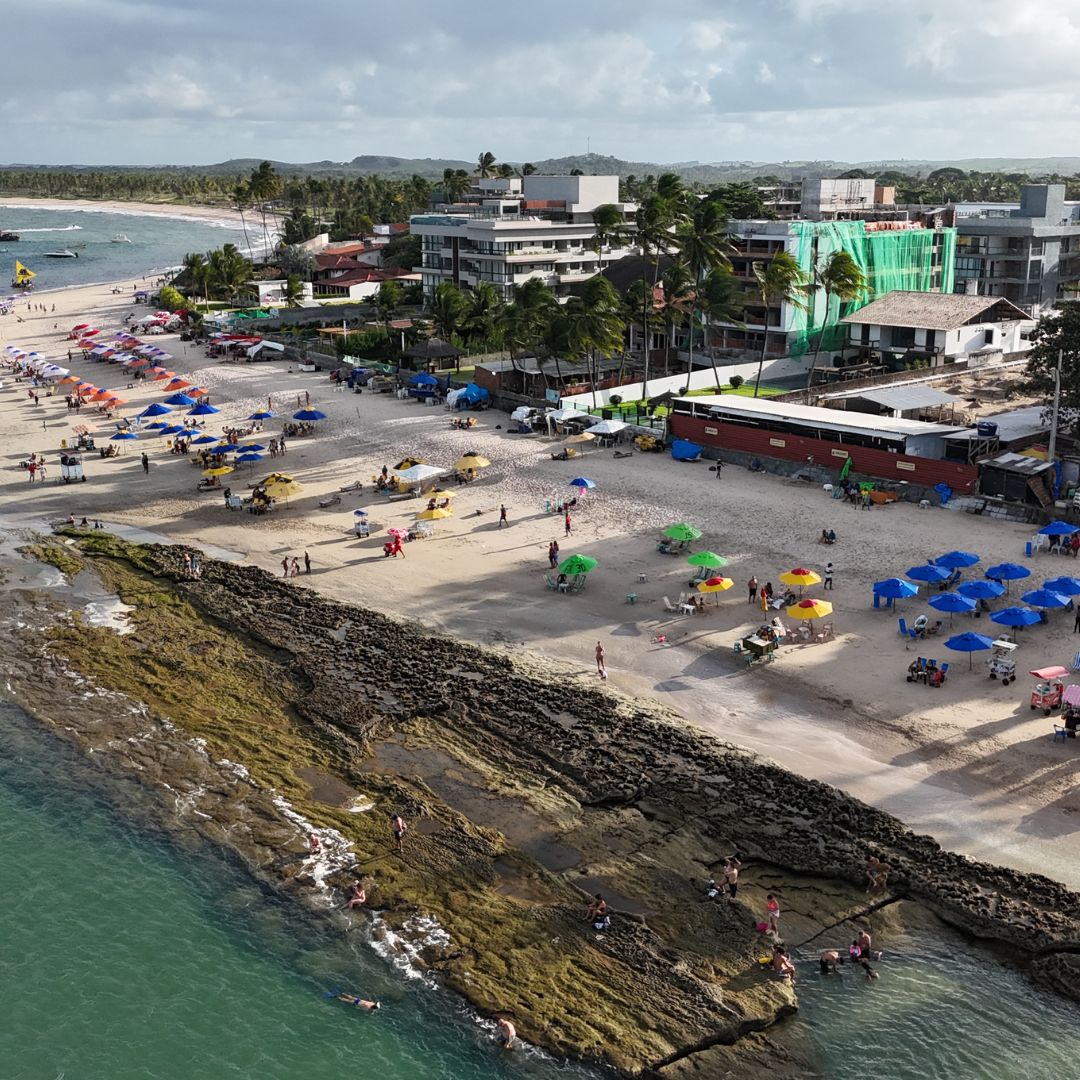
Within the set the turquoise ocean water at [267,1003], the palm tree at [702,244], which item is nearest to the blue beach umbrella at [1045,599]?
the turquoise ocean water at [267,1003]

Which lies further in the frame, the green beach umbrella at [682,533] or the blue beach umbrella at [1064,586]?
the green beach umbrella at [682,533]

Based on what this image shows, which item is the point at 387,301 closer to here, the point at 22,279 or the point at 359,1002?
the point at 22,279

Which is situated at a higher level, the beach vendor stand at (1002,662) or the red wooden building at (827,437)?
the red wooden building at (827,437)

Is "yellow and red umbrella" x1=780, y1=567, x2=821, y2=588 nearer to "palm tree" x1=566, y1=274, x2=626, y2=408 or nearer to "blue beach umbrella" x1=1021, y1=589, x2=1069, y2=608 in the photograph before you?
"blue beach umbrella" x1=1021, y1=589, x2=1069, y2=608

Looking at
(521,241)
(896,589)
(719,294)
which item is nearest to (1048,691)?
(896,589)

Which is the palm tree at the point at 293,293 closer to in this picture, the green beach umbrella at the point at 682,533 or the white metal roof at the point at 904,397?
the white metal roof at the point at 904,397

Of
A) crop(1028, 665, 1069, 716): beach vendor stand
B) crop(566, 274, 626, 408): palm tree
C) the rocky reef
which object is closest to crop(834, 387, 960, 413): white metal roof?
crop(566, 274, 626, 408): palm tree

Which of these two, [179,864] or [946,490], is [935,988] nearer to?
[179,864]
